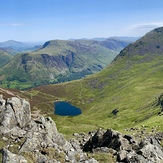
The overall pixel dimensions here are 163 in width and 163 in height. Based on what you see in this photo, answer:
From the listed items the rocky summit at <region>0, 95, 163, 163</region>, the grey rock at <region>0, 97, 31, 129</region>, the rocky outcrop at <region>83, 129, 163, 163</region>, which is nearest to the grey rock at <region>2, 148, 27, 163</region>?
the rocky summit at <region>0, 95, 163, 163</region>

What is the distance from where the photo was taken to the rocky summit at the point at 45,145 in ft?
113

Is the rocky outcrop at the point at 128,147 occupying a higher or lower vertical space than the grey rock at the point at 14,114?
lower

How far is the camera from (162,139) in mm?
56906

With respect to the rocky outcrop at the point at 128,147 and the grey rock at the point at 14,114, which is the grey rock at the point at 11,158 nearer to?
the rocky outcrop at the point at 128,147

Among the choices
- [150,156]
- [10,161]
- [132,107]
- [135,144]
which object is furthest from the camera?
[132,107]

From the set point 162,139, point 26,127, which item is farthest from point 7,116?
point 162,139

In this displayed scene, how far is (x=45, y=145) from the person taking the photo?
38906 mm

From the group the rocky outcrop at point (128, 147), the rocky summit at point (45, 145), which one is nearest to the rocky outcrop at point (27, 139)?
the rocky summit at point (45, 145)

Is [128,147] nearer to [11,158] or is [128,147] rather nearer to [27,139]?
[27,139]

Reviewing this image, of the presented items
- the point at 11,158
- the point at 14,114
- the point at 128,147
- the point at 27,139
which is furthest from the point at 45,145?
the point at 14,114

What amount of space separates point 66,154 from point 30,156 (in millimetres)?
8524

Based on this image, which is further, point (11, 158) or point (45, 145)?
point (45, 145)

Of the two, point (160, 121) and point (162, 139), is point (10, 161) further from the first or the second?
point (160, 121)

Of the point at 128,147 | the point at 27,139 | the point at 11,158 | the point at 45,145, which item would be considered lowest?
the point at 128,147
